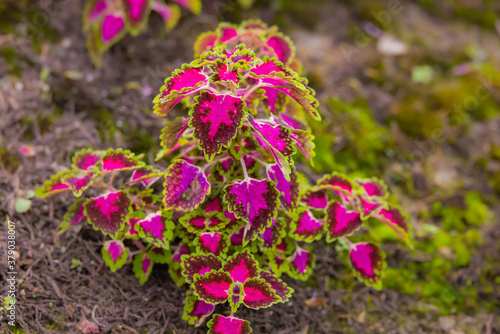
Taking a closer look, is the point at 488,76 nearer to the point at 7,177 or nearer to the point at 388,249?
the point at 388,249

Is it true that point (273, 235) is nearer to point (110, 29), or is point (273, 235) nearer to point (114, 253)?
point (114, 253)

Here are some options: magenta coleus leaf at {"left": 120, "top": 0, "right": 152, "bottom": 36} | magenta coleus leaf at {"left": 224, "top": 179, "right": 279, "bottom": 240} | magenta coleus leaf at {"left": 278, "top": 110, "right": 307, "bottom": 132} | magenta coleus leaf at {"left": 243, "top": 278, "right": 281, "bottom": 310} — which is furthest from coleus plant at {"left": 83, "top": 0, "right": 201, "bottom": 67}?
magenta coleus leaf at {"left": 243, "top": 278, "right": 281, "bottom": 310}

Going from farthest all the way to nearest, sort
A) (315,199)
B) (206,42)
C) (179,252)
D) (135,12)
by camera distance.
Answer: (135,12)
(206,42)
(315,199)
(179,252)

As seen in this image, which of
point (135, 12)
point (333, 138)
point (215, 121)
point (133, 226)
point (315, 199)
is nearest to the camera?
point (215, 121)

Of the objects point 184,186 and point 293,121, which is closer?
point 184,186

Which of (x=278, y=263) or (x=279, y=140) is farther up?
(x=279, y=140)

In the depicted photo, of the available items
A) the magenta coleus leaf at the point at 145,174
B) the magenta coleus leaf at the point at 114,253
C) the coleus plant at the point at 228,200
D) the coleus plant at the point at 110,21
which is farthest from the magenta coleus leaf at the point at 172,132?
the coleus plant at the point at 110,21

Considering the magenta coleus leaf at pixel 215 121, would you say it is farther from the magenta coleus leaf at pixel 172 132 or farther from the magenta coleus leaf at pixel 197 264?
the magenta coleus leaf at pixel 197 264

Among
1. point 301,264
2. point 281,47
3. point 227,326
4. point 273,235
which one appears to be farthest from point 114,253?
point 281,47
